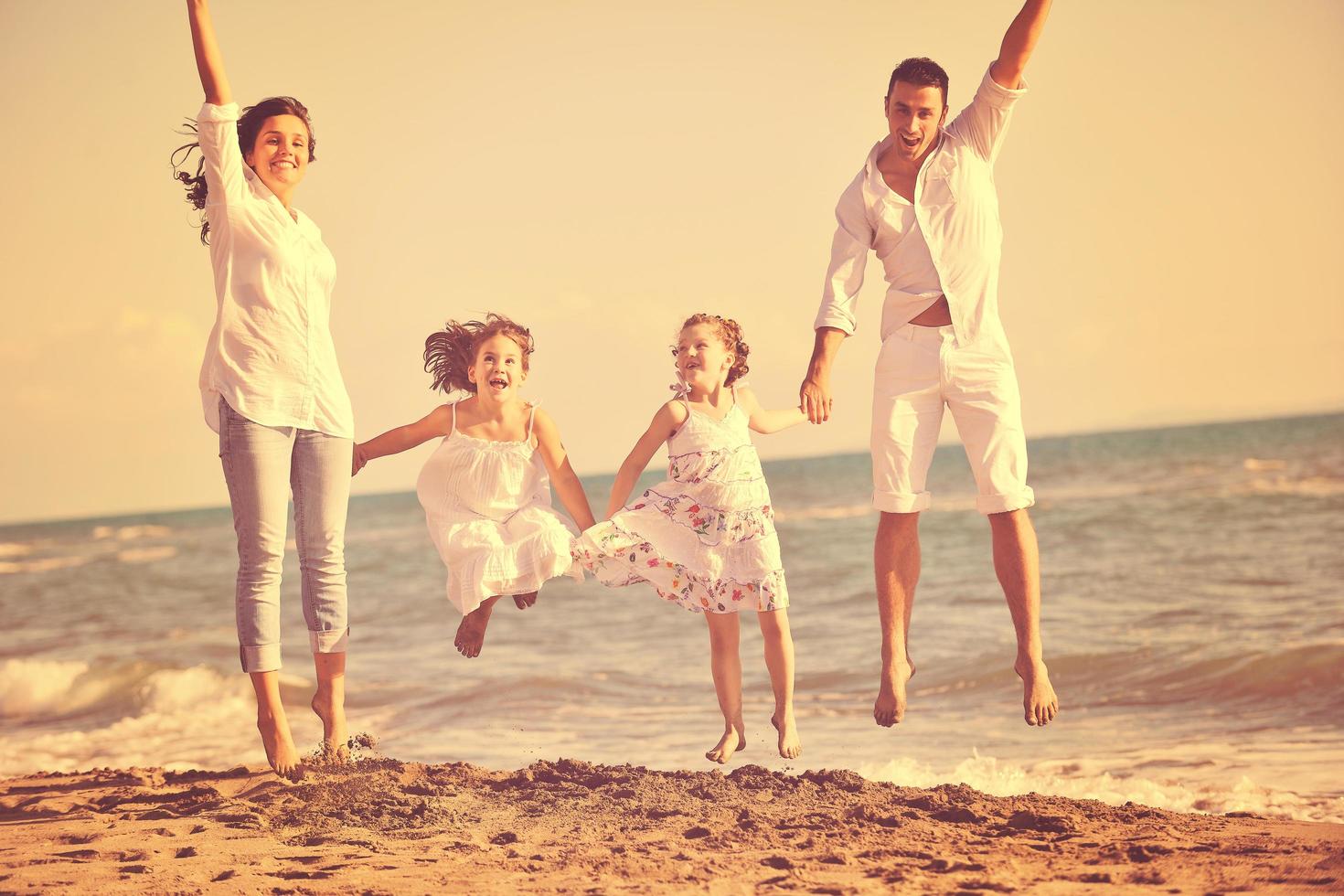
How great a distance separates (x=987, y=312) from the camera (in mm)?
3924

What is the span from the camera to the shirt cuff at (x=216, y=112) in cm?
369

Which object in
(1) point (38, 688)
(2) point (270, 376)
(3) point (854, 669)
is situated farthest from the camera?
(1) point (38, 688)

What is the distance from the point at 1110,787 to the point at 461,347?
3536 mm

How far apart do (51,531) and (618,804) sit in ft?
104

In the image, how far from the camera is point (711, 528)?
419 centimetres

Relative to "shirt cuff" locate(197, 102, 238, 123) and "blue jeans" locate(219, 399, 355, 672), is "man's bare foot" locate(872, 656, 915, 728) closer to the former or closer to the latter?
"blue jeans" locate(219, 399, 355, 672)

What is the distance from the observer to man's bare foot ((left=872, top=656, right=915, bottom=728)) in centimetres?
392

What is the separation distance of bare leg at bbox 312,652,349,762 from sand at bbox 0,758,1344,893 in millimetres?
79

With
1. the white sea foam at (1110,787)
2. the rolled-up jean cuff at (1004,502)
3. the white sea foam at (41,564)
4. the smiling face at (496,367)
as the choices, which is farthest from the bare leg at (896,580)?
the white sea foam at (41,564)

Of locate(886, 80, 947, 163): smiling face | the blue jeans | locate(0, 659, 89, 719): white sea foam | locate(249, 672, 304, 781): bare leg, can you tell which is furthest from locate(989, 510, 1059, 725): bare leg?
locate(0, 659, 89, 719): white sea foam

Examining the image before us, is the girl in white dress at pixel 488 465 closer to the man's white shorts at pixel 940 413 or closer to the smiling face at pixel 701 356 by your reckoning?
the smiling face at pixel 701 356

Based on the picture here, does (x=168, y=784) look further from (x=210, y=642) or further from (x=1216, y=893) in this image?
(x=210, y=642)

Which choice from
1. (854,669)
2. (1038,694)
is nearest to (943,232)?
(1038,694)

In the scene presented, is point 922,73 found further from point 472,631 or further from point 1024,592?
point 472,631
